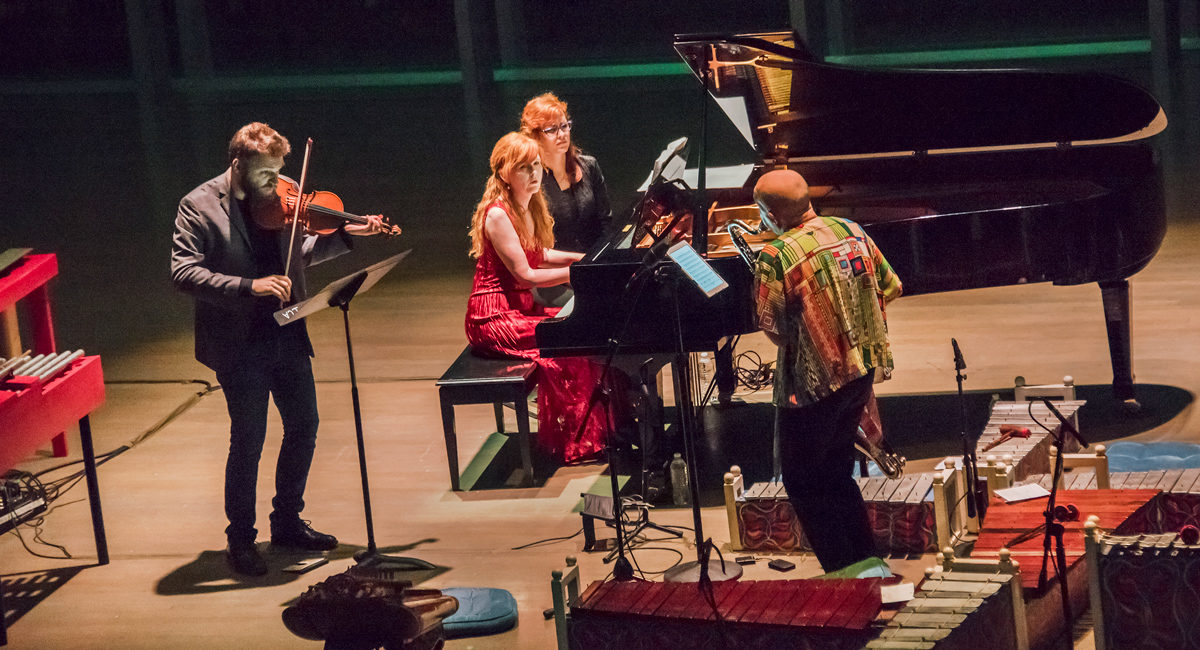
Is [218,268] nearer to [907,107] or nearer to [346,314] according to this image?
[346,314]

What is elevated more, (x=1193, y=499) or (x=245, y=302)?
(x=245, y=302)

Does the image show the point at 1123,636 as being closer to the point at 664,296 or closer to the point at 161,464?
the point at 664,296

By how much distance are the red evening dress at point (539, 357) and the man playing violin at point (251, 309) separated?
1039mm

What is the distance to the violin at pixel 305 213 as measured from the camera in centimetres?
565

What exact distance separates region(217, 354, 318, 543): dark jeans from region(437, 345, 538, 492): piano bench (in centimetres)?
79

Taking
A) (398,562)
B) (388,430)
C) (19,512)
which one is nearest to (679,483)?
(398,562)

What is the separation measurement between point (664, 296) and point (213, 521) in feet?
7.33

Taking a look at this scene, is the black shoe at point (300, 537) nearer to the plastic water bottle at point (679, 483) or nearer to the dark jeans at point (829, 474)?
the plastic water bottle at point (679, 483)

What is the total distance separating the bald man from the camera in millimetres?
4836

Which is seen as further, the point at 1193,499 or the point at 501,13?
the point at 501,13

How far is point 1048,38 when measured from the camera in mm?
16797

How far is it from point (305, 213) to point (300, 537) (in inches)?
52.2

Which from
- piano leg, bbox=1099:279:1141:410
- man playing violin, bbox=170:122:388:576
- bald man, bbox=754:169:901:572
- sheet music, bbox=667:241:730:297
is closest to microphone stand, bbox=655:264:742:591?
sheet music, bbox=667:241:730:297


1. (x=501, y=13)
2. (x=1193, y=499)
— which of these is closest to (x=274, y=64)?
(x=501, y=13)
